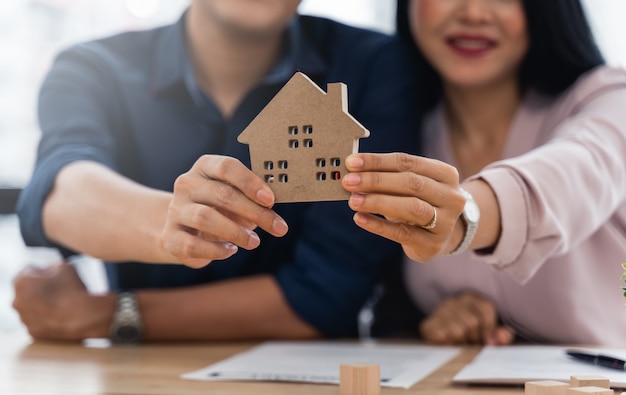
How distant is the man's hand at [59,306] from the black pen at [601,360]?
30.6 inches

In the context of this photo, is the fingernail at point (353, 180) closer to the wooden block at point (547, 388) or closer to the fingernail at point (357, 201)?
the fingernail at point (357, 201)

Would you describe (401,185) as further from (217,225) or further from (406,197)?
(217,225)

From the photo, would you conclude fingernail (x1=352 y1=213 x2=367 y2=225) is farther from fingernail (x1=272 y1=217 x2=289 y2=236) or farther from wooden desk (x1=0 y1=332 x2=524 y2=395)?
wooden desk (x1=0 y1=332 x2=524 y2=395)

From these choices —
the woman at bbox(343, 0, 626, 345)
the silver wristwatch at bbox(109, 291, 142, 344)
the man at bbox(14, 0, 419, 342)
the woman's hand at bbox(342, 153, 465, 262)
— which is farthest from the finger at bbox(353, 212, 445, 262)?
the silver wristwatch at bbox(109, 291, 142, 344)

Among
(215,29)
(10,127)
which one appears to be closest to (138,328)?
(215,29)

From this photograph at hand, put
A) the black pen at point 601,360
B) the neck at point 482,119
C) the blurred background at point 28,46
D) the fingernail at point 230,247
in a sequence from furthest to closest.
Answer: the blurred background at point 28,46
the neck at point 482,119
the black pen at point 601,360
the fingernail at point 230,247

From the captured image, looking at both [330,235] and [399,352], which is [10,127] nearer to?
[330,235]

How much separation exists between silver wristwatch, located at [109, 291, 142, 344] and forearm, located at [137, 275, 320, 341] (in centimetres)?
1

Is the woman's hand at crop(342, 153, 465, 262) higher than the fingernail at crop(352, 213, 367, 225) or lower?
higher

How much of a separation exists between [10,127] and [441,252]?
2.22 m

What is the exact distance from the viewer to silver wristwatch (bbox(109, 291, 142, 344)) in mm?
1340

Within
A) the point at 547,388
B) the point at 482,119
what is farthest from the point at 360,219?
the point at 482,119

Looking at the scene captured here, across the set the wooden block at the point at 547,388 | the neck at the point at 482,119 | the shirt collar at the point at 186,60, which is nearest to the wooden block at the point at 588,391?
the wooden block at the point at 547,388

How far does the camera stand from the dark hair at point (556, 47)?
1.29 m
